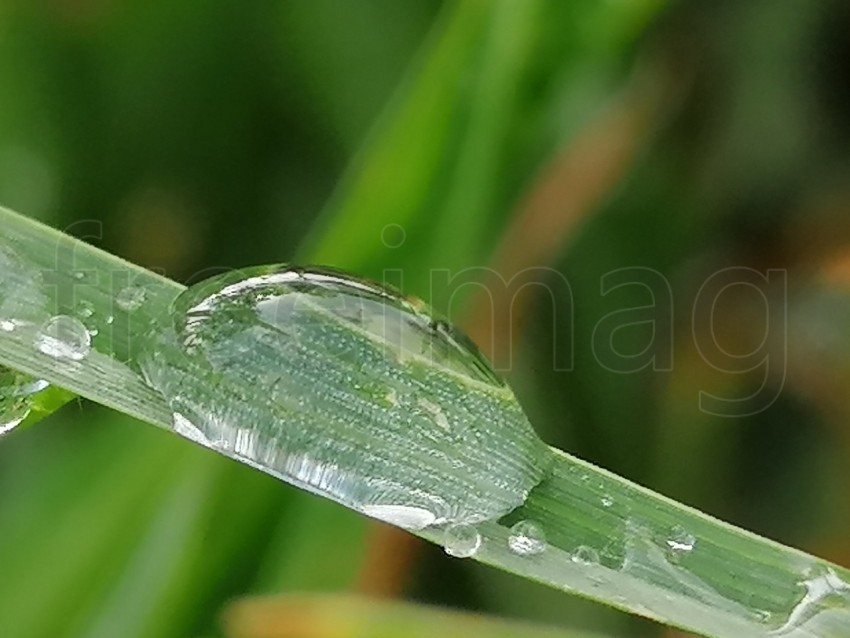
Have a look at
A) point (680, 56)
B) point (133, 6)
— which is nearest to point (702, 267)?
point (680, 56)

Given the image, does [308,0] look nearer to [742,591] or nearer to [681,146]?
[681,146]

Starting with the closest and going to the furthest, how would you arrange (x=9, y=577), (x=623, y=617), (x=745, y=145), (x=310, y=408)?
1. (x=310, y=408)
2. (x=9, y=577)
3. (x=623, y=617)
4. (x=745, y=145)

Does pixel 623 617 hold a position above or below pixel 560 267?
below

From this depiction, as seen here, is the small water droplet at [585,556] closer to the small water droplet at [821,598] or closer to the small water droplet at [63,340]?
the small water droplet at [821,598]

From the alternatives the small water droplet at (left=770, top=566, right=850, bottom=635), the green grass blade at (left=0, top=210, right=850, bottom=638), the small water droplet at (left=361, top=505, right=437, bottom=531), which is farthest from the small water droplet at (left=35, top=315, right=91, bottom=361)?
the small water droplet at (left=770, top=566, right=850, bottom=635)

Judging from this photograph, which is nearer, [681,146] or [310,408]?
[310,408]

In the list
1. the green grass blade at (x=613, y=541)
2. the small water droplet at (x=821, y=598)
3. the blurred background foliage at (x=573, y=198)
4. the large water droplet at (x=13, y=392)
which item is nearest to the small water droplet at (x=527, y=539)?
the green grass blade at (x=613, y=541)

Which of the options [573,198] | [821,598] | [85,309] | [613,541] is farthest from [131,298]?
[573,198]
